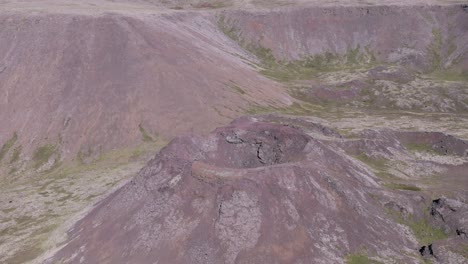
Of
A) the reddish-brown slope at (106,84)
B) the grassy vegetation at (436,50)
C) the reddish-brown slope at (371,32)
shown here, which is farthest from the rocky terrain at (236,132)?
the grassy vegetation at (436,50)

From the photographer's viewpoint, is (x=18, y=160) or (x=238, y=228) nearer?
(x=238, y=228)

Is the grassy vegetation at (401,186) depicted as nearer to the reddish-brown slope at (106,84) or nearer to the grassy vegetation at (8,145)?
the reddish-brown slope at (106,84)

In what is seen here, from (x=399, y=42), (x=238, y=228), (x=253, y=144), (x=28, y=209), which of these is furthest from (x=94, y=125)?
(x=399, y=42)

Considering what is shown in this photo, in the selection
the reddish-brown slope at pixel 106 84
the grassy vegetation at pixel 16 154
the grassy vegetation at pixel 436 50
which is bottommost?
the grassy vegetation at pixel 16 154

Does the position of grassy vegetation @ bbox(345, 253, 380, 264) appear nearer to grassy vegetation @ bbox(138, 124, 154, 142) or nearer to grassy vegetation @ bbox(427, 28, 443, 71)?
grassy vegetation @ bbox(138, 124, 154, 142)

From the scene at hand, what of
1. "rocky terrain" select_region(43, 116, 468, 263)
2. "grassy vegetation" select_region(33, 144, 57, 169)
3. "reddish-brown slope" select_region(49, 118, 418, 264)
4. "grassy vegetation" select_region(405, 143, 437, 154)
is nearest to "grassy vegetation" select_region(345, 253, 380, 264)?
"rocky terrain" select_region(43, 116, 468, 263)

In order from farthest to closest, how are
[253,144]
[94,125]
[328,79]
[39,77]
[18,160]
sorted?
[328,79]
[39,77]
[94,125]
[18,160]
[253,144]

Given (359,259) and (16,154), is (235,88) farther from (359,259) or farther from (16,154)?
(359,259)

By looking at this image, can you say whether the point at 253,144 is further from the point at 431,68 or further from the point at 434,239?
the point at 431,68
